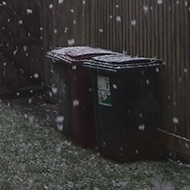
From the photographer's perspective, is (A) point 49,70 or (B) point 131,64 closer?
(B) point 131,64

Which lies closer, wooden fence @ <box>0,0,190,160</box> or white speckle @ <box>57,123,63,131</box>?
wooden fence @ <box>0,0,190,160</box>

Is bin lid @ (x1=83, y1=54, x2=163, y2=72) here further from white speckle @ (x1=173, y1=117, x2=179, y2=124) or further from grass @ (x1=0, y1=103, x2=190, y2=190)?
grass @ (x1=0, y1=103, x2=190, y2=190)

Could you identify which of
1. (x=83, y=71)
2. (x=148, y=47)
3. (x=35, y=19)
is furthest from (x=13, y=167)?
(x=35, y=19)

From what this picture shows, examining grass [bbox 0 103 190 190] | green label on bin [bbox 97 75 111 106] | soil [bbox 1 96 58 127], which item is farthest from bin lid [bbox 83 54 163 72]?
soil [bbox 1 96 58 127]

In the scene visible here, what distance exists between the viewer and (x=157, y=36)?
7.06m

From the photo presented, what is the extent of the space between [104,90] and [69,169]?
1.08 metres

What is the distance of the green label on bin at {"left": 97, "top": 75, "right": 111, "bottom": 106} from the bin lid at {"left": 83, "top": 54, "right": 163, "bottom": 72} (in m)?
0.17

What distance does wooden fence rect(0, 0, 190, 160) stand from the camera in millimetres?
6605

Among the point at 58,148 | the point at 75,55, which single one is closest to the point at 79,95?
the point at 75,55

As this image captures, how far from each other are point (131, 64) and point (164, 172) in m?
1.35

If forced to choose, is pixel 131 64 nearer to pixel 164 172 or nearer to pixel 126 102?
pixel 126 102

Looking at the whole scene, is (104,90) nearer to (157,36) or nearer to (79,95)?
(79,95)

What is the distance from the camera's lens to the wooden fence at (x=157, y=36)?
6.61m

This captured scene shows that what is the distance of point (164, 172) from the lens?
637 cm
